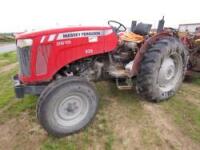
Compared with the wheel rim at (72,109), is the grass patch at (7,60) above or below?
below

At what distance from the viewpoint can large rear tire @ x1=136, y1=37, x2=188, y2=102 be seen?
424 centimetres

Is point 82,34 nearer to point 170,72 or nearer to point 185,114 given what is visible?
point 170,72

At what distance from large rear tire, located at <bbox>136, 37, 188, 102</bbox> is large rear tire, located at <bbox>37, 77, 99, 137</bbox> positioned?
3.40 ft

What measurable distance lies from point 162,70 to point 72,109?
192cm

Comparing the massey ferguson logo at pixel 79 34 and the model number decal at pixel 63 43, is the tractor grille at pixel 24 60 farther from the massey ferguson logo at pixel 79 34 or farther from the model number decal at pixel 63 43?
the massey ferguson logo at pixel 79 34

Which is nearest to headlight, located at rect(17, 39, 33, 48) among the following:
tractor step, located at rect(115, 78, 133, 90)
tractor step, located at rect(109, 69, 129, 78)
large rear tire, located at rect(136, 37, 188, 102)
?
tractor step, located at rect(109, 69, 129, 78)

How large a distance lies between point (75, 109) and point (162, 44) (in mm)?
1916

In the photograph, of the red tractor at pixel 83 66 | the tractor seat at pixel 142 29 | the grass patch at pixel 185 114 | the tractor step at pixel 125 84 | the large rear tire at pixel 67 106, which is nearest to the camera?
the large rear tire at pixel 67 106

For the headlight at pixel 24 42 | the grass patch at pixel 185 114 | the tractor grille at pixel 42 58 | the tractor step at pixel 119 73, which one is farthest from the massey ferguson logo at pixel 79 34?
the grass patch at pixel 185 114

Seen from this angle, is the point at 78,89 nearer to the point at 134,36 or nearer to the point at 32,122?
the point at 32,122

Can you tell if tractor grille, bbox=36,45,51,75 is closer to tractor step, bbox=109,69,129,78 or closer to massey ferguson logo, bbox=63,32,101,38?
massey ferguson logo, bbox=63,32,101,38

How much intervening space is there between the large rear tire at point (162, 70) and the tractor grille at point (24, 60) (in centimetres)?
184

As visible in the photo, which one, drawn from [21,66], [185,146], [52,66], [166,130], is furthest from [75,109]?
[185,146]

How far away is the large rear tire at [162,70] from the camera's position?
4242 mm
